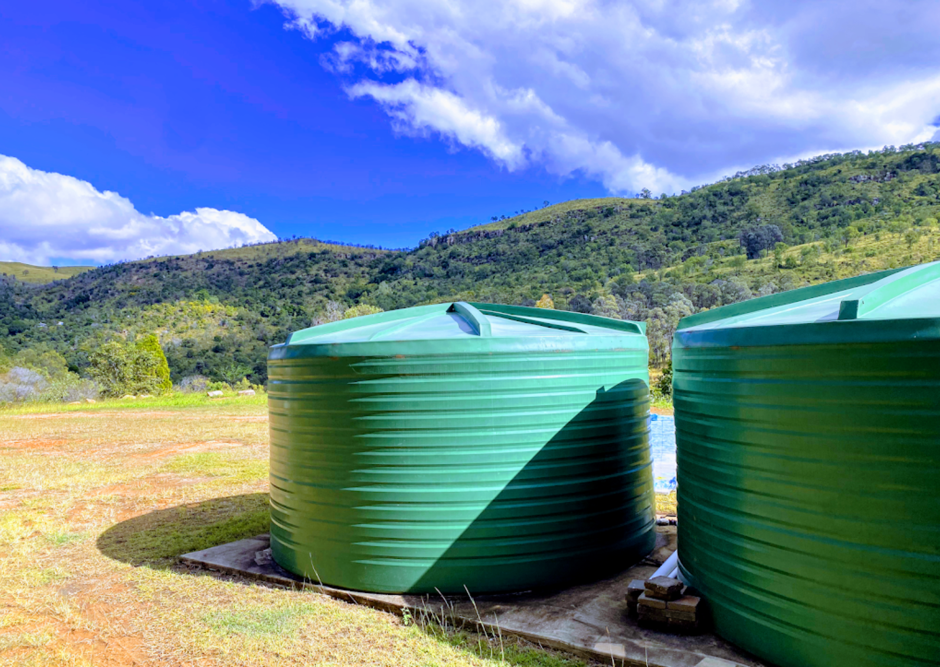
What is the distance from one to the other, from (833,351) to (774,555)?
1133 mm

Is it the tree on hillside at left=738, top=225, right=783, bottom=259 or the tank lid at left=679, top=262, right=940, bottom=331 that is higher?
the tree on hillside at left=738, top=225, right=783, bottom=259

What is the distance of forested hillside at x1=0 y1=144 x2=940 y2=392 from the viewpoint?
42594 millimetres

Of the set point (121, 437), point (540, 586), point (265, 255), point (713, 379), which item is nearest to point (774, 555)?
point (713, 379)

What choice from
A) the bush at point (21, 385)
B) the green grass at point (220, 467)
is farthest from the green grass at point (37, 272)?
the green grass at point (220, 467)

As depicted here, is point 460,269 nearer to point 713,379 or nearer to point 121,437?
point 121,437

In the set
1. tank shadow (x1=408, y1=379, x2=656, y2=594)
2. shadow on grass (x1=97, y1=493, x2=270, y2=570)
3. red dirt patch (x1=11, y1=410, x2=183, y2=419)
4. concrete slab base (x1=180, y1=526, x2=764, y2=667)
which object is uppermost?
tank shadow (x1=408, y1=379, x2=656, y2=594)

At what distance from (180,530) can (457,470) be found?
439 centimetres

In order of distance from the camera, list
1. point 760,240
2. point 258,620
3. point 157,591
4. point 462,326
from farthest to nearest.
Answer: point 760,240
point 157,591
point 462,326
point 258,620

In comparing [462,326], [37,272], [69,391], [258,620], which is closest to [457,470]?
[462,326]

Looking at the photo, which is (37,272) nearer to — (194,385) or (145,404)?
(194,385)

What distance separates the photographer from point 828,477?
3.15 metres

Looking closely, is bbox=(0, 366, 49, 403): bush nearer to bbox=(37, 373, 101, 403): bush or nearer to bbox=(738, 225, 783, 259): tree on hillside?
bbox=(37, 373, 101, 403): bush

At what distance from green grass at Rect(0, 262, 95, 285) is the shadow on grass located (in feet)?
397

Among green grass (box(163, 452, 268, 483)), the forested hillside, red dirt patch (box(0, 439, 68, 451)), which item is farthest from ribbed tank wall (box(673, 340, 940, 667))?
the forested hillside
